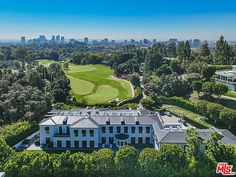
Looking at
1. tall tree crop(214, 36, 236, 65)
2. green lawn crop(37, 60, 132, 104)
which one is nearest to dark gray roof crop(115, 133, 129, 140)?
green lawn crop(37, 60, 132, 104)

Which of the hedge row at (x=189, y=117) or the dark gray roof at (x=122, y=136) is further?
the hedge row at (x=189, y=117)

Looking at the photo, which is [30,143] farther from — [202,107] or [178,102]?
[178,102]

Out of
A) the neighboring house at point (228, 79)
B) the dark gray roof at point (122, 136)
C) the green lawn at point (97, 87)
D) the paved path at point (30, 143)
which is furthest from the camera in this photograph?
the green lawn at point (97, 87)

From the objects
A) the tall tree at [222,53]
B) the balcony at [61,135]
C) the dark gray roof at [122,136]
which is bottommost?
the dark gray roof at [122,136]

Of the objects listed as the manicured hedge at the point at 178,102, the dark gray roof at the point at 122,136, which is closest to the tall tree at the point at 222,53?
the manicured hedge at the point at 178,102

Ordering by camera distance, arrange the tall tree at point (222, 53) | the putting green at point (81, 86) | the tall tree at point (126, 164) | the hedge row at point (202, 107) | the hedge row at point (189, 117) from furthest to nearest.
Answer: the tall tree at point (222, 53) < the putting green at point (81, 86) < the hedge row at point (189, 117) < the hedge row at point (202, 107) < the tall tree at point (126, 164)

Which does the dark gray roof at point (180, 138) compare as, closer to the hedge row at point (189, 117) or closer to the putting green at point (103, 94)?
the hedge row at point (189, 117)

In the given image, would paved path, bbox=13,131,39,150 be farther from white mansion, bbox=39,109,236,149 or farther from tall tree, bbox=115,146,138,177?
tall tree, bbox=115,146,138,177
